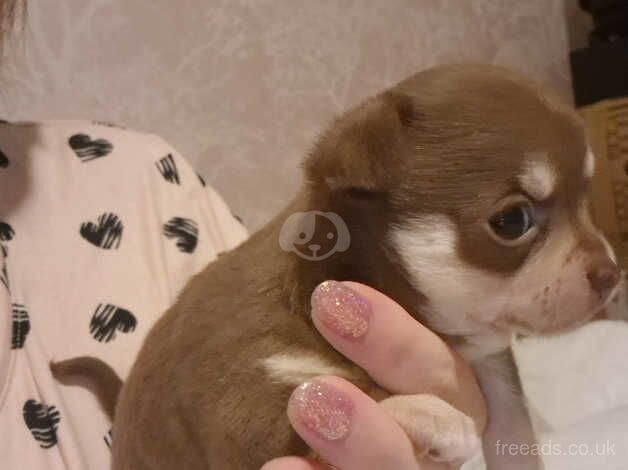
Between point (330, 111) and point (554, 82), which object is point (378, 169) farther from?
point (554, 82)

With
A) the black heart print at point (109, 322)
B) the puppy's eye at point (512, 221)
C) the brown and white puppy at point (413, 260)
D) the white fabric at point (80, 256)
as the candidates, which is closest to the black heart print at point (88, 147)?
the white fabric at point (80, 256)

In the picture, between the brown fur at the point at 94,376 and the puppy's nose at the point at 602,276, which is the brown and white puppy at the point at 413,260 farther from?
the brown fur at the point at 94,376

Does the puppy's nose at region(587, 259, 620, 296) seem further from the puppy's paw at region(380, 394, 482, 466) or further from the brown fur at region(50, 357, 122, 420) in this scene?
the brown fur at region(50, 357, 122, 420)

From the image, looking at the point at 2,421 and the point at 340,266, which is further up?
the point at 340,266

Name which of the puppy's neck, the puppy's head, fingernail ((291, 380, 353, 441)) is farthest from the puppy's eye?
fingernail ((291, 380, 353, 441))

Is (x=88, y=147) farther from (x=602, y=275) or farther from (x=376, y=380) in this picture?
(x=602, y=275)

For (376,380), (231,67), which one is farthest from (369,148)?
(231,67)

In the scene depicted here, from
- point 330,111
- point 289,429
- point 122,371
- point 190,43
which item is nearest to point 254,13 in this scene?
point 190,43
